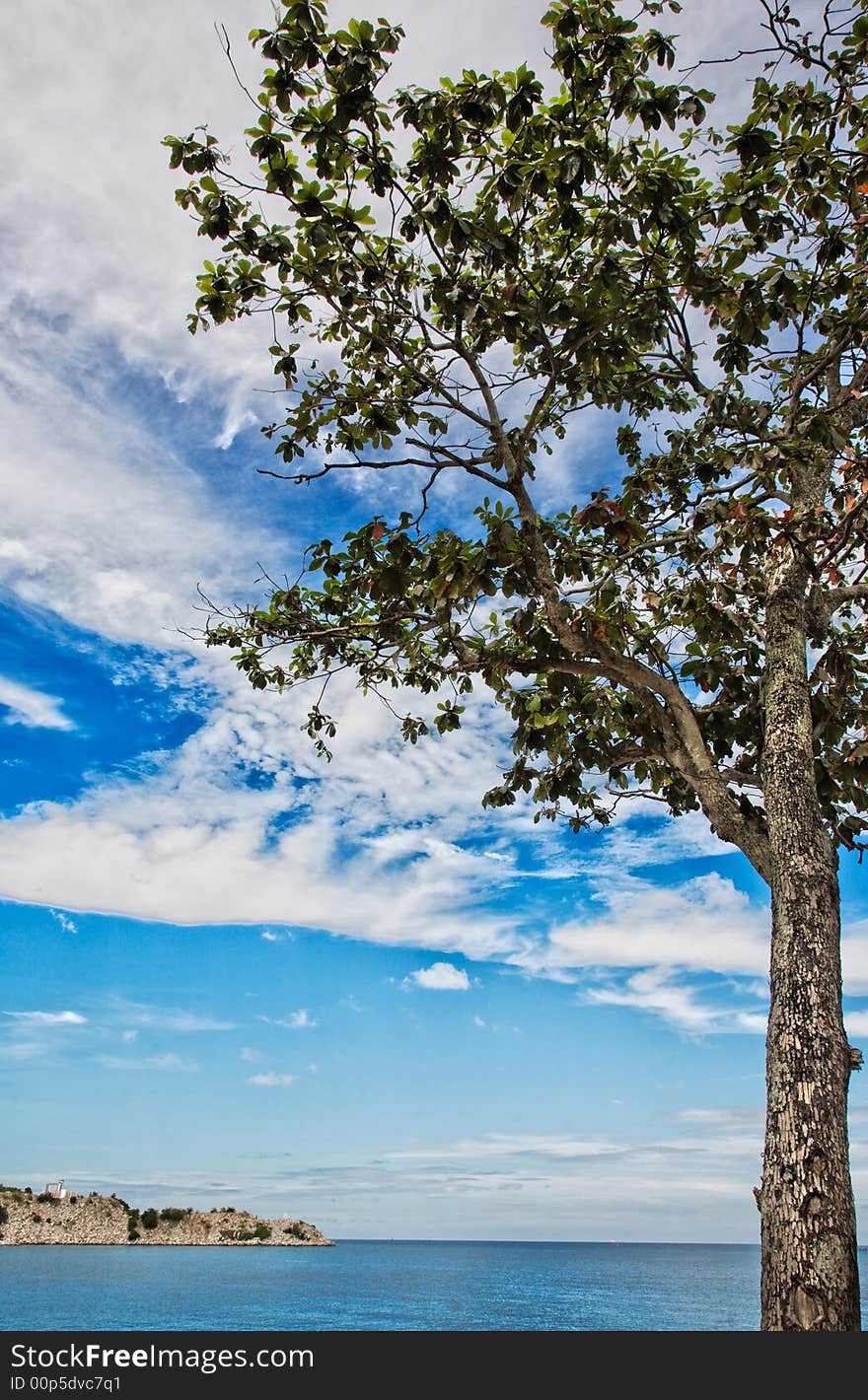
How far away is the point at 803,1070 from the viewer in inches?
270

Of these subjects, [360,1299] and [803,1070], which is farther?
[360,1299]

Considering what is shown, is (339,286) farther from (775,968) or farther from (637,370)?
(775,968)

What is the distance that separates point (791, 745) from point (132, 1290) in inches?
4262

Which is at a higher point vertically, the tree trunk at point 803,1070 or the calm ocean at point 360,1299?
the tree trunk at point 803,1070

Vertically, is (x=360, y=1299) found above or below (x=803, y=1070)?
below

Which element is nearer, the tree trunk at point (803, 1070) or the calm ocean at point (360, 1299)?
the tree trunk at point (803, 1070)

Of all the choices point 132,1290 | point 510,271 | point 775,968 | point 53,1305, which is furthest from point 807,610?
point 132,1290

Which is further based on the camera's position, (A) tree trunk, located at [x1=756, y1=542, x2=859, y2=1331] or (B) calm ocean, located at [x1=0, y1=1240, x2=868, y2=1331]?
(B) calm ocean, located at [x1=0, y1=1240, x2=868, y2=1331]

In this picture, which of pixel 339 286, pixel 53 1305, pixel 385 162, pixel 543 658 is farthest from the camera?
pixel 53 1305

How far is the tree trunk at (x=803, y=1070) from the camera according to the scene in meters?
6.36

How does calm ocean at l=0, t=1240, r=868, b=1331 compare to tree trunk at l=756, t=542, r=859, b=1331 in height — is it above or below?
below

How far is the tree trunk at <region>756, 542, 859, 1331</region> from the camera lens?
20.9 ft

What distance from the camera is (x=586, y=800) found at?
39.4 feet
